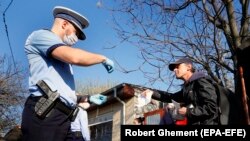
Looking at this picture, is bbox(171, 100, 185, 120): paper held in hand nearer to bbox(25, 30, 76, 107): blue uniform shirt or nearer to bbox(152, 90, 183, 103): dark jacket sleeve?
bbox(152, 90, 183, 103): dark jacket sleeve

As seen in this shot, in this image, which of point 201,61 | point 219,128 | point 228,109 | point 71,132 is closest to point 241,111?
point 228,109

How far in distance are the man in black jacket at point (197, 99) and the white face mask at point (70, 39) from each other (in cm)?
170

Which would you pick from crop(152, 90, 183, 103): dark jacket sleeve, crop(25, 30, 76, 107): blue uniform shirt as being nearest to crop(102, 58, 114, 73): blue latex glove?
crop(25, 30, 76, 107): blue uniform shirt

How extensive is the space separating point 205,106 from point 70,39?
1792mm

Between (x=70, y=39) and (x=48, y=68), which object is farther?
(x=70, y=39)

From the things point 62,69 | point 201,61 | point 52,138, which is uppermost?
point 201,61

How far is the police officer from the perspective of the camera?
2342 millimetres

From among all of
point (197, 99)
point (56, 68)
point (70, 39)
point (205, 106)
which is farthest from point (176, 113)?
point (56, 68)

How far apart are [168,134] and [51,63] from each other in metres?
1.64

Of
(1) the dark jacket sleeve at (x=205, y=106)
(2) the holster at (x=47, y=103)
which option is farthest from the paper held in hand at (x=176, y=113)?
(2) the holster at (x=47, y=103)

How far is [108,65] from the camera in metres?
2.49

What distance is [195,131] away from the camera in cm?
369

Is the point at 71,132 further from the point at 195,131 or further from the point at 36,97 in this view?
the point at 195,131

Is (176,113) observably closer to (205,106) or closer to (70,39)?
(205,106)
